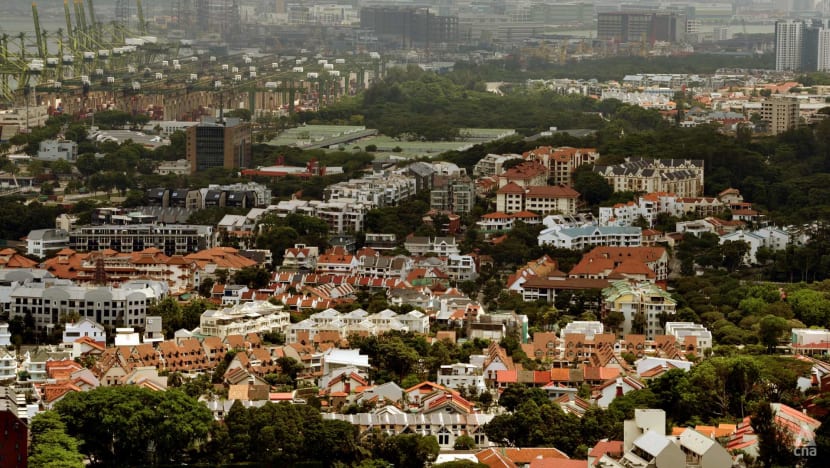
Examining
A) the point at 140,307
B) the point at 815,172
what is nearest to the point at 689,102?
the point at 815,172

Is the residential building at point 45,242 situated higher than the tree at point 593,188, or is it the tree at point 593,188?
the tree at point 593,188

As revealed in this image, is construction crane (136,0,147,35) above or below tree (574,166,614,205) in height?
above

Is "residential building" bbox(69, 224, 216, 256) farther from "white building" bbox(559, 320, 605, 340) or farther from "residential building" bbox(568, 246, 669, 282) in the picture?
"white building" bbox(559, 320, 605, 340)

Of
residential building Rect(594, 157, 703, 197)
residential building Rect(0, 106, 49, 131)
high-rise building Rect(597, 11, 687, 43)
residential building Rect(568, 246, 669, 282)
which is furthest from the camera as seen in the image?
high-rise building Rect(597, 11, 687, 43)

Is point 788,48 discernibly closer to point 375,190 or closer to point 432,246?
point 375,190

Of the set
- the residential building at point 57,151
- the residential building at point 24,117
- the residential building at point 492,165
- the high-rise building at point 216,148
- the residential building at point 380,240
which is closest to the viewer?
the residential building at point 380,240

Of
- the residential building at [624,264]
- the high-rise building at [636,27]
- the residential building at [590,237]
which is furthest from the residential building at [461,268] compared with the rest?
the high-rise building at [636,27]

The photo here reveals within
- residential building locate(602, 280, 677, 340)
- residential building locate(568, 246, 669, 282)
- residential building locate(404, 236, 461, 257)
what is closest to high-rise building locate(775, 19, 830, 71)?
residential building locate(404, 236, 461, 257)

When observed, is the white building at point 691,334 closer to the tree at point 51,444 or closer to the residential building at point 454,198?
the tree at point 51,444
